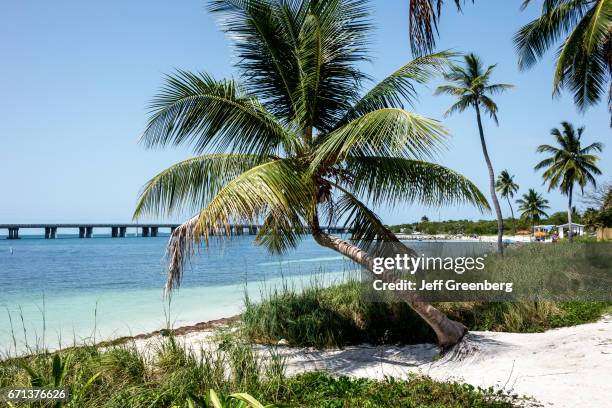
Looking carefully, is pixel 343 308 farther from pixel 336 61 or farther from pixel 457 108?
pixel 457 108

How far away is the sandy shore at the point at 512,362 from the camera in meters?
5.31

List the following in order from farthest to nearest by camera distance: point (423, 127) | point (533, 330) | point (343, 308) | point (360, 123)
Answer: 1. point (343, 308)
2. point (533, 330)
3. point (360, 123)
4. point (423, 127)


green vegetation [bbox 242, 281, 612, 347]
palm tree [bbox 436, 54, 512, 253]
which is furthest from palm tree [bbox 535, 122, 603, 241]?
green vegetation [bbox 242, 281, 612, 347]

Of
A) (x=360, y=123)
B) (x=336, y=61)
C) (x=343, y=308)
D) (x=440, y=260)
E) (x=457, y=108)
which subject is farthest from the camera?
(x=457, y=108)

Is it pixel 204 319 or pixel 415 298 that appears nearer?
pixel 415 298

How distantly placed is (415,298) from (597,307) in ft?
18.5

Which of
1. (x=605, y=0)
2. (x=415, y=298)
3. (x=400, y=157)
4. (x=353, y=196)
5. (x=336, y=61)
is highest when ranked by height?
(x=605, y=0)

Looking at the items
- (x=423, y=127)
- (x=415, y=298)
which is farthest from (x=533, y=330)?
(x=423, y=127)

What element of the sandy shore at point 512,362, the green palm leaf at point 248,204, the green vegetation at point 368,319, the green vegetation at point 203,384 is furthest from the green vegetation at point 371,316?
the green vegetation at point 203,384

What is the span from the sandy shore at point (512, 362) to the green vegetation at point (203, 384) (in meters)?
0.65

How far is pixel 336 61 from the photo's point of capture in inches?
300

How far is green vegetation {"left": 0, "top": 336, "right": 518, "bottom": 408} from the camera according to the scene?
4320 mm

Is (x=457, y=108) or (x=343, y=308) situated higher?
(x=457, y=108)

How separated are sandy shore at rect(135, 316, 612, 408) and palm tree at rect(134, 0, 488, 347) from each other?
1.82 feet
